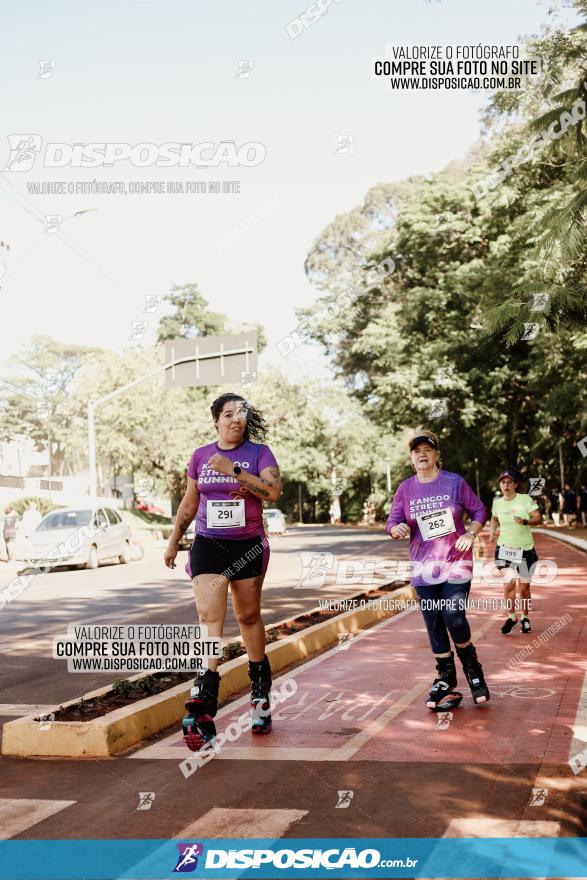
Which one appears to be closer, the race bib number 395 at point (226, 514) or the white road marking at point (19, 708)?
the race bib number 395 at point (226, 514)

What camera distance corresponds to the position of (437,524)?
22.6 feet

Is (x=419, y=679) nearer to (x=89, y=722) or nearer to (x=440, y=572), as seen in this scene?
(x=440, y=572)

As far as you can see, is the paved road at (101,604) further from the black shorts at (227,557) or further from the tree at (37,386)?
the tree at (37,386)

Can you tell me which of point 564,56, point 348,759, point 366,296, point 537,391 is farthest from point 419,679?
point 366,296

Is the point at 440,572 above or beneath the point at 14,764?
above

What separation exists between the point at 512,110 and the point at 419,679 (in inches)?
831

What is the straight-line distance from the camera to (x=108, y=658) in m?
9.56

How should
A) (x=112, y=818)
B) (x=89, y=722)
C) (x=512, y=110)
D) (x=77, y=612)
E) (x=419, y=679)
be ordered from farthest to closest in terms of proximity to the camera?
(x=512, y=110) → (x=77, y=612) → (x=419, y=679) → (x=89, y=722) → (x=112, y=818)

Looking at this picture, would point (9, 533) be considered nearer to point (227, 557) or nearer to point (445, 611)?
point (445, 611)

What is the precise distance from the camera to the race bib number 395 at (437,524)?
6887mm

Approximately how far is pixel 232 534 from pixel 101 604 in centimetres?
950

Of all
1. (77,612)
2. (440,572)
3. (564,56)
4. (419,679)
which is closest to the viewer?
(440,572)

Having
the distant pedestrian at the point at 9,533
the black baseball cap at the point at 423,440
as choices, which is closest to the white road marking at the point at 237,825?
the black baseball cap at the point at 423,440

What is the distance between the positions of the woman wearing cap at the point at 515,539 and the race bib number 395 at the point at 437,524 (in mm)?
3639
